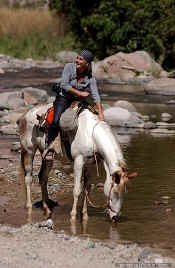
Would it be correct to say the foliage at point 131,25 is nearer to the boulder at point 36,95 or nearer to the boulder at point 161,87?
the boulder at point 161,87

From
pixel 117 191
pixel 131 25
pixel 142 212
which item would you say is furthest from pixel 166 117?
pixel 131 25

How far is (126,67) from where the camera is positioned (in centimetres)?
3180

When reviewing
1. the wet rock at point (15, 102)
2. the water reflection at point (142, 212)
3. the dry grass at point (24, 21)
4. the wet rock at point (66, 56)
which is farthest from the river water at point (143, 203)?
the dry grass at point (24, 21)

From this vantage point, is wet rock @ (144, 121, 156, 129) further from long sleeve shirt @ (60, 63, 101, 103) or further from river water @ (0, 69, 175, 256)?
long sleeve shirt @ (60, 63, 101, 103)

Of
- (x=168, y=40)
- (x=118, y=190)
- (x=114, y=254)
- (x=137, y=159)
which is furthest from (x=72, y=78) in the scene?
(x=168, y=40)

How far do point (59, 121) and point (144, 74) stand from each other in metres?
22.9

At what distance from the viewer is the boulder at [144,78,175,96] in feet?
87.6

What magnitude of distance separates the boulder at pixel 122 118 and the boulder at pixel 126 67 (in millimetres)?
12782

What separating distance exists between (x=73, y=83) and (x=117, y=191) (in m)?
1.65

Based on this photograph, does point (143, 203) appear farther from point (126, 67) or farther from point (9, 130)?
point (126, 67)

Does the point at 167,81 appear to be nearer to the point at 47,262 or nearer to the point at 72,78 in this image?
the point at 72,78

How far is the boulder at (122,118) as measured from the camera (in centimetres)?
1772

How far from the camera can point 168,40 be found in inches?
1398

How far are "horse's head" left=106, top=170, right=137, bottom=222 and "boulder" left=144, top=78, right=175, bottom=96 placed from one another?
728 inches
